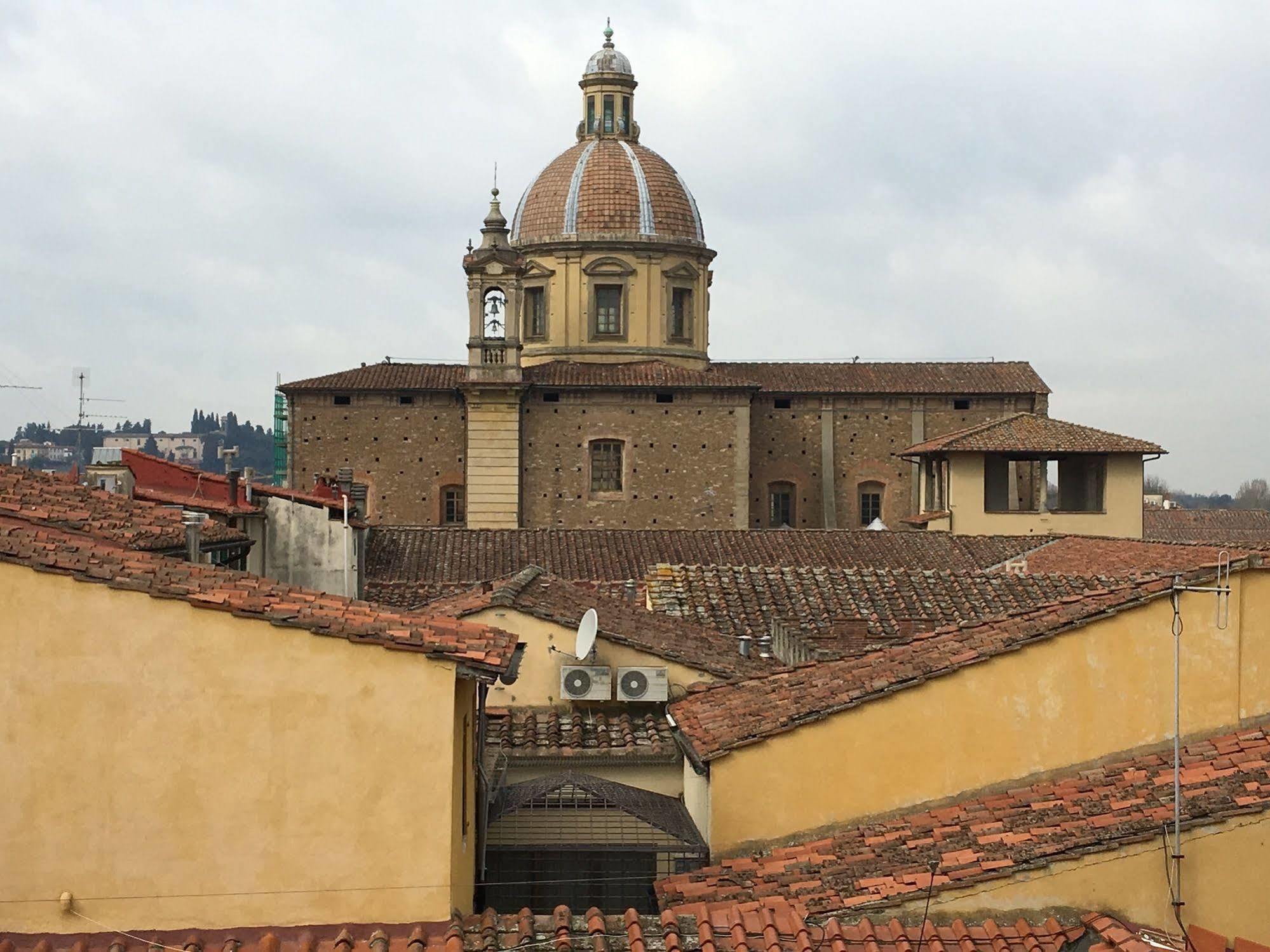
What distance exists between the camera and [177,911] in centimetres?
767

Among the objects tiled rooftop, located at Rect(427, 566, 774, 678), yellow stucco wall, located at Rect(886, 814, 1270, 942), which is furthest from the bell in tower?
yellow stucco wall, located at Rect(886, 814, 1270, 942)

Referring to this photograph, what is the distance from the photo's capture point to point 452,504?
1702 inches

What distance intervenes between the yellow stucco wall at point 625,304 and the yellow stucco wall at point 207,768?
37.1m

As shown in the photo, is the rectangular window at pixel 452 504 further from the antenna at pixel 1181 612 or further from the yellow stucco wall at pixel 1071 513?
the antenna at pixel 1181 612

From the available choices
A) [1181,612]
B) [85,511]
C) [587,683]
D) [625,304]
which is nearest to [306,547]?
[587,683]

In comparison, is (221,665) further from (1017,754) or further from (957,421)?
(957,421)

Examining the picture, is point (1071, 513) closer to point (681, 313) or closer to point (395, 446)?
point (681, 313)

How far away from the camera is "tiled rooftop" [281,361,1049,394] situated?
42719 millimetres

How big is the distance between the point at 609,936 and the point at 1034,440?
3135 cm

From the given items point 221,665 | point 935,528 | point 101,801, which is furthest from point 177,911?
point 935,528

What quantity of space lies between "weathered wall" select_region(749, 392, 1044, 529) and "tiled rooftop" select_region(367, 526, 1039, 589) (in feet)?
38.6

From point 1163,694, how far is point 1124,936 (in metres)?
2.42

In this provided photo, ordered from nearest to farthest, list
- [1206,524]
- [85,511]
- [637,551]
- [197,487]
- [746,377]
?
1. [85,511]
2. [197,487]
3. [637,551]
4. [746,377]
5. [1206,524]

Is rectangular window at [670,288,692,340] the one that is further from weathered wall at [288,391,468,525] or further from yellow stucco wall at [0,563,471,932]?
yellow stucco wall at [0,563,471,932]
